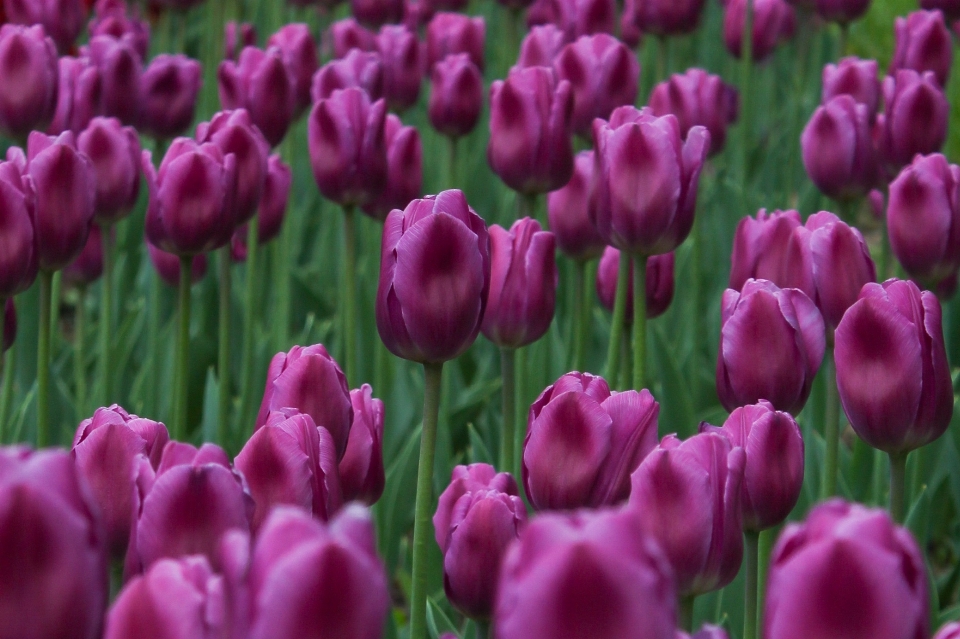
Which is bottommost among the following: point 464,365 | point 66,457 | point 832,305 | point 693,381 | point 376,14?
point 464,365

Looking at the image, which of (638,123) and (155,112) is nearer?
(638,123)

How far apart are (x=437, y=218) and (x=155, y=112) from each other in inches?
53.9

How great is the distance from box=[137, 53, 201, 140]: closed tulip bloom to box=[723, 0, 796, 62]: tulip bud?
1.65m

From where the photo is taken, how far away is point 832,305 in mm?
1344

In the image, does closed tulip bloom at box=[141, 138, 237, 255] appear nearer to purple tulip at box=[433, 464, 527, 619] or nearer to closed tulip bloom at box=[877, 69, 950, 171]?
purple tulip at box=[433, 464, 527, 619]

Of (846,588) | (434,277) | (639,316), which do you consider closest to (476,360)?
A: (639,316)

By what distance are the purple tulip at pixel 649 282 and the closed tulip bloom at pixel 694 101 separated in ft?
1.55

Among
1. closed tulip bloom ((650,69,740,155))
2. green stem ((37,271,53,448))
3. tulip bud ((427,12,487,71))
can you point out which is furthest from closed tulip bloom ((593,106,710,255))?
tulip bud ((427,12,487,71))

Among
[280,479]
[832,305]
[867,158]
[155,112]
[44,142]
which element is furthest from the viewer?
[155,112]

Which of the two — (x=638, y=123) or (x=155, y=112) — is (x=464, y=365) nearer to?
(x=155, y=112)

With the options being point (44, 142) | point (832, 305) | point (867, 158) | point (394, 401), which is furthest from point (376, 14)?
point (832, 305)

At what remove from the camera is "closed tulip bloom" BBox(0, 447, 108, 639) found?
0.52m

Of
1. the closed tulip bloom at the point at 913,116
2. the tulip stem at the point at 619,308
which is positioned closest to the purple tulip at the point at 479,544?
the tulip stem at the point at 619,308

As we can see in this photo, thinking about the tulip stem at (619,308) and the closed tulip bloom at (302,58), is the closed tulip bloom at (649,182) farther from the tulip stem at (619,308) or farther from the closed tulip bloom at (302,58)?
the closed tulip bloom at (302,58)
